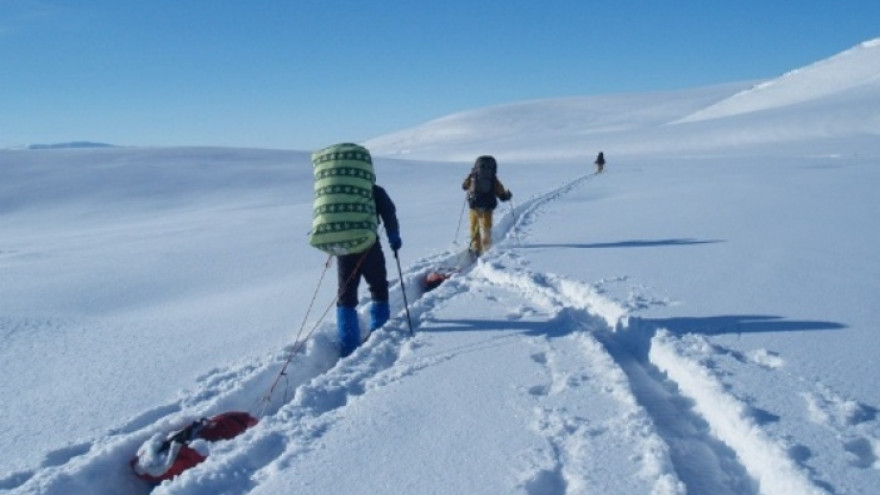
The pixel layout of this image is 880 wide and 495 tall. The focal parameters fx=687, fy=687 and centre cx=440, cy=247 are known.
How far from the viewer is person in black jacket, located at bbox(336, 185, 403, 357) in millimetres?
5430

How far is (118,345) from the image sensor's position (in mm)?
5539

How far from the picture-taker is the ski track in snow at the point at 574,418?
2922mm

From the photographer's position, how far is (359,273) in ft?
18.2

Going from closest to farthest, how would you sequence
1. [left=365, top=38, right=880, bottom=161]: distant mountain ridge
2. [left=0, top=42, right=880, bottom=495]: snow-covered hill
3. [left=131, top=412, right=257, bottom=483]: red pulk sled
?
1. [left=0, top=42, right=880, bottom=495]: snow-covered hill
2. [left=131, top=412, right=257, bottom=483]: red pulk sled
3. [left=365, top=38, right=880, bottom=161]: distant mountain ridge

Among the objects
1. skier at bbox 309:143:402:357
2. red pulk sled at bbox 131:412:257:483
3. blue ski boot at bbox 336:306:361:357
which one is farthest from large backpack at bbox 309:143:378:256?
red pulk sled at bbox 131:412:257:483

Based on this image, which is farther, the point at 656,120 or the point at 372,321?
the point at 656,120

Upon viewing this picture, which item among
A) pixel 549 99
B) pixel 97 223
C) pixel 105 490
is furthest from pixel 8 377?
pixel 549 99

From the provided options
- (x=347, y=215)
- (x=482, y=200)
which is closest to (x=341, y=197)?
(x=347, y=215)

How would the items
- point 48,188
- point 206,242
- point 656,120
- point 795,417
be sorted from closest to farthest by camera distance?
point 795,417 → point 206,242 → point 48,188 → point 656,120

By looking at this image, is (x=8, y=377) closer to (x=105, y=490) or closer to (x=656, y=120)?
(x=105, y=490)

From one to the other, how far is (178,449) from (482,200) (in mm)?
6312

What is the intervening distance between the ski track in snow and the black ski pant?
1.15 ft

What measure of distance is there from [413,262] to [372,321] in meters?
3.11

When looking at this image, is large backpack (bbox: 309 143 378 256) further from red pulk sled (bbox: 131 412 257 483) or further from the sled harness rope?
red pulk sled (bbox: 131 412 257 483)
